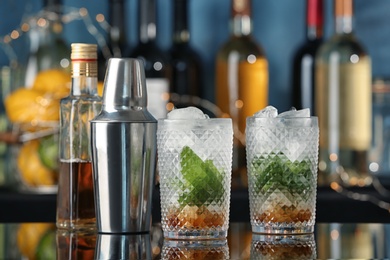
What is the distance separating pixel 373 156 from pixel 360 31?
0.94ft

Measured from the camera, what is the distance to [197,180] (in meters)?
0.83

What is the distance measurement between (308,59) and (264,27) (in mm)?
217

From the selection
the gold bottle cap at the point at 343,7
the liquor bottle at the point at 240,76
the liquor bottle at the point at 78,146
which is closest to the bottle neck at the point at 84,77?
the liquor bottle at the point at 78,146

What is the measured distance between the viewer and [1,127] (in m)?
1.93

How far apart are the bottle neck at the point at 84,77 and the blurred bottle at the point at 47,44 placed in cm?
100

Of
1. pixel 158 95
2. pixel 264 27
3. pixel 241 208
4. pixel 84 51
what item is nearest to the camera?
pixel 84 51

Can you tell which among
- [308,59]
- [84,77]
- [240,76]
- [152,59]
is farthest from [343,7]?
[84,77]

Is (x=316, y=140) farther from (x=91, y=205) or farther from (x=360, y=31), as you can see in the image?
(x=360, y=31)

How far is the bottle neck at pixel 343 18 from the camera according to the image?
195 cm

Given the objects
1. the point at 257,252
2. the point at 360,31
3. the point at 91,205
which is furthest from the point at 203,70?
the point at 257,252

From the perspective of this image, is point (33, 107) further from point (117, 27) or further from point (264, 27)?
point (264, 27)

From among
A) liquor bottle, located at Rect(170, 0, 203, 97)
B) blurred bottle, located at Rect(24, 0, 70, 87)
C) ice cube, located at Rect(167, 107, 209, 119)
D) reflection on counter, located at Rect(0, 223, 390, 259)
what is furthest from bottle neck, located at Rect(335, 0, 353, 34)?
ice cube, located at Rect(167, 107, 209, 119)

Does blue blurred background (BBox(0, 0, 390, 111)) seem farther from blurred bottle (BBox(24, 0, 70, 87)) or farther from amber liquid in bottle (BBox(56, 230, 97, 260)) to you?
amber liquid in bottle (BBox(56, 230, 97, 260))

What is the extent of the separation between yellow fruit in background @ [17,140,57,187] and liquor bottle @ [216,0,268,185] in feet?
1.20
